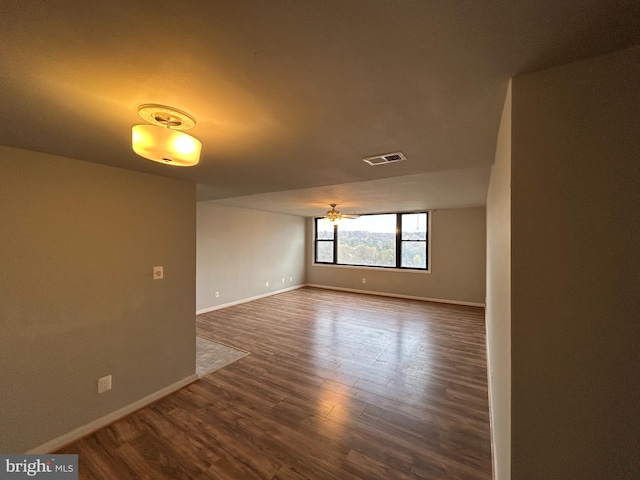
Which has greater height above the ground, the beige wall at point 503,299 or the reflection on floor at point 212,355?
the beige wall at point 503,299

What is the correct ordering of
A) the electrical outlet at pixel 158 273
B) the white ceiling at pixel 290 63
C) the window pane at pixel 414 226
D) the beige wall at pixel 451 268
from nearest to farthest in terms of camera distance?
the white ceiling at pixel 290 63 < the electrical outlet at pixel 158 273 < the beige wall at pixel 451 268 < the window pane at pixel 414 226

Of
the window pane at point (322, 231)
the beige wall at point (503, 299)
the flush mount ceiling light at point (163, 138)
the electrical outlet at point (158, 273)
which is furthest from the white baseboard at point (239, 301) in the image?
the beige wall at point (503, 299)

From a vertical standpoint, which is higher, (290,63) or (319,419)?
(290,63)

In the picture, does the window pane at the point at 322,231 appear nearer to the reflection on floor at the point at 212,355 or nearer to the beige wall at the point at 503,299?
the reflection on floor at the point at 212,355

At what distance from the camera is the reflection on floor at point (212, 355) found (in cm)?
302

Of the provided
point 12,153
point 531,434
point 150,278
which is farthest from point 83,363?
point 531,434

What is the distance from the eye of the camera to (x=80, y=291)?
1.97m

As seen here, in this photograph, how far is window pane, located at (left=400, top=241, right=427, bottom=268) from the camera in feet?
21.2

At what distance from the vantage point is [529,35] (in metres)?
0.72

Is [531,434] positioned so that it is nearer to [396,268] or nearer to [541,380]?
[541,380]

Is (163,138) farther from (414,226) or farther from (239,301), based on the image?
(414,226)

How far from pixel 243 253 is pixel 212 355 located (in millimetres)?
2996
